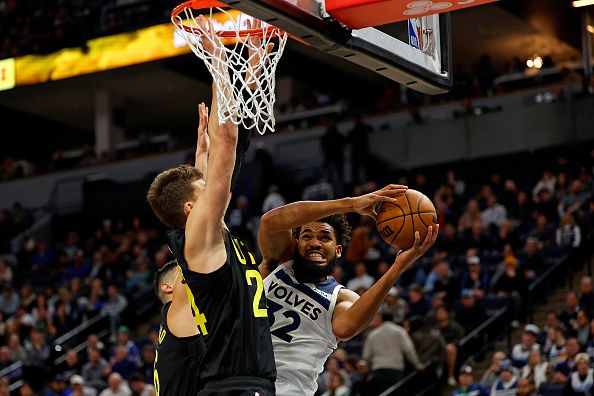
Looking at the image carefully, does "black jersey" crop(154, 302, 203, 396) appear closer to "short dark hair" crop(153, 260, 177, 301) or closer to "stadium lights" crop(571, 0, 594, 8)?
"short dark hair" crop(153, 260, 177, 301)

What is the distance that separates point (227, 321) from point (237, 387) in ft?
0.91

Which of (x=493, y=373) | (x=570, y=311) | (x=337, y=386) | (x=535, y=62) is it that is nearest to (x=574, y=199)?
(x=570, y=311)

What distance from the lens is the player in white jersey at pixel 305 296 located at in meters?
5.20

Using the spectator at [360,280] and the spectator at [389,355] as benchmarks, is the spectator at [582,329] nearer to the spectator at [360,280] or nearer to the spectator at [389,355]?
the spectator at [389,355]

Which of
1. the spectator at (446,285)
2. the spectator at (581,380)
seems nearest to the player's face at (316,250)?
the spectator at (581,380)

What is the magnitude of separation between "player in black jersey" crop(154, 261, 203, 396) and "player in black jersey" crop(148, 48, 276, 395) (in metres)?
0.36

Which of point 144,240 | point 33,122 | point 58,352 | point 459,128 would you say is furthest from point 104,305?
point 33,122

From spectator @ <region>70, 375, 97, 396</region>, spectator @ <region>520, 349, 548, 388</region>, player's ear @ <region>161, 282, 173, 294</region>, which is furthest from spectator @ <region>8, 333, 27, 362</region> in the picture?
player's ear @ <region>161, 282, 173, 294</region>

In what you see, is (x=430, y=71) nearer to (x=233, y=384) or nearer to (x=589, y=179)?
(x=233, y=384)

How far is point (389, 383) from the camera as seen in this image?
12.3 metres

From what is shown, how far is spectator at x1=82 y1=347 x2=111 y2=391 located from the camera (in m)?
15.2

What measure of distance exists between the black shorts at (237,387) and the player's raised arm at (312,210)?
35.5 inches

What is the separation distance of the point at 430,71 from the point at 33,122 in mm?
24805

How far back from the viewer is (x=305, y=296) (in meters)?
5.52
